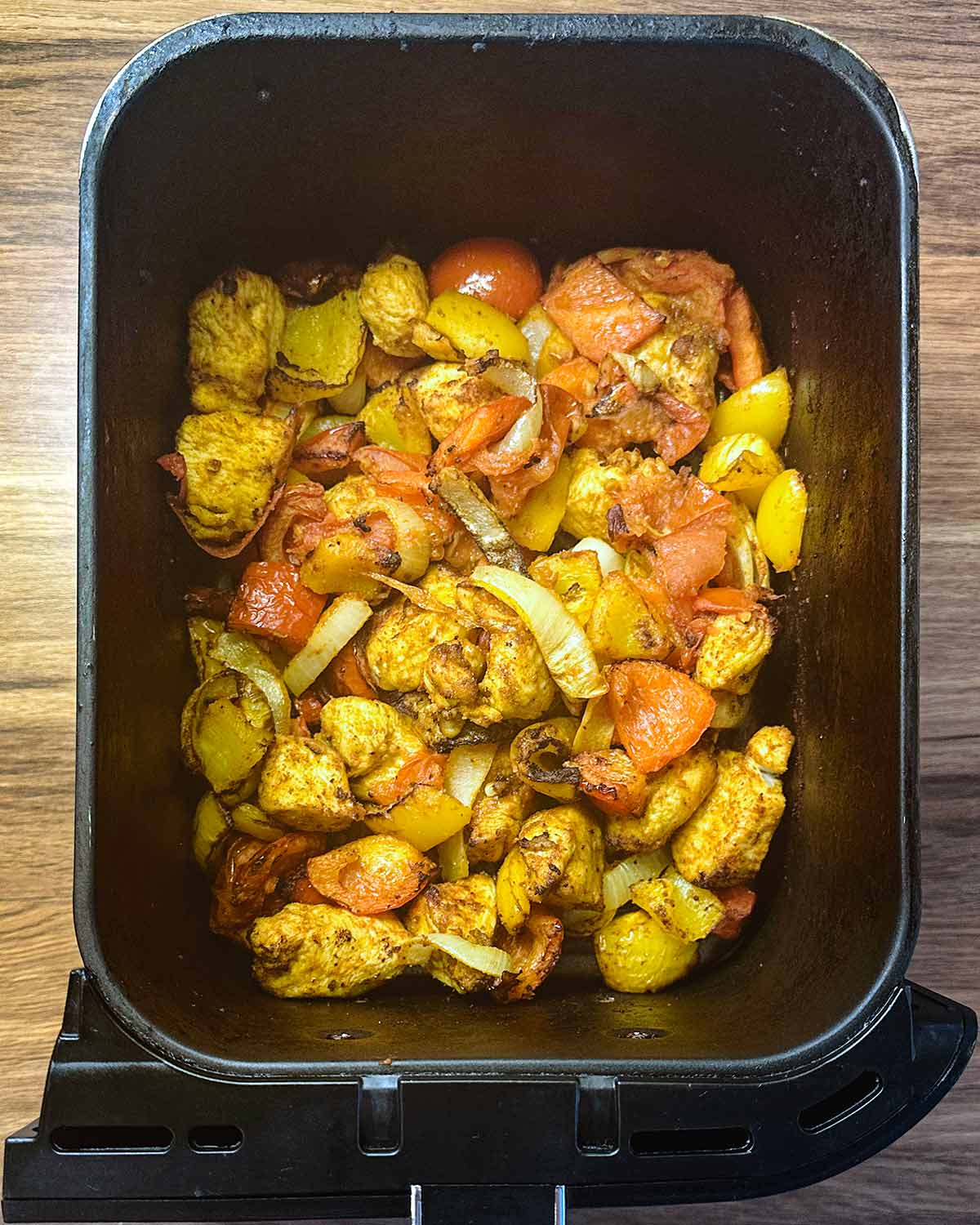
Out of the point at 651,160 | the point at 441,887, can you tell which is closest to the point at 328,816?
the point at 441,887

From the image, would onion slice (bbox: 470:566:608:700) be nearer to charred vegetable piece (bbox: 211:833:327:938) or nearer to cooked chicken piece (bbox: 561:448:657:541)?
cooked chicken piece (bbox: 561:448:657:541)

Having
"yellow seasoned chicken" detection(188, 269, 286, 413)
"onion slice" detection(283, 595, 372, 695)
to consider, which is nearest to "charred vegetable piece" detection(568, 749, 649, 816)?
"onion slice" detection(283, 595, 372, 695)

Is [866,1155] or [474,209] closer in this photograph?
[866,1155]

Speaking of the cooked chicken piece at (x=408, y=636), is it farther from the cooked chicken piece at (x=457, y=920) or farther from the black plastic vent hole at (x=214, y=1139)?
the black plastic vent hole at (x=214, y=1139)

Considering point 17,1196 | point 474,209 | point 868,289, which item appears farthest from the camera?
point 474,209

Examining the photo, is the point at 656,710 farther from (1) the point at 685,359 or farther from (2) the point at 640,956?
(1) the point at 685,359

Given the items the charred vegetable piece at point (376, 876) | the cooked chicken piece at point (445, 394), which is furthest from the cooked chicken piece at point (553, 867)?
the cooked chicken piece at point (445, 394)

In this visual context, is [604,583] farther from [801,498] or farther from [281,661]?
[281,661]
